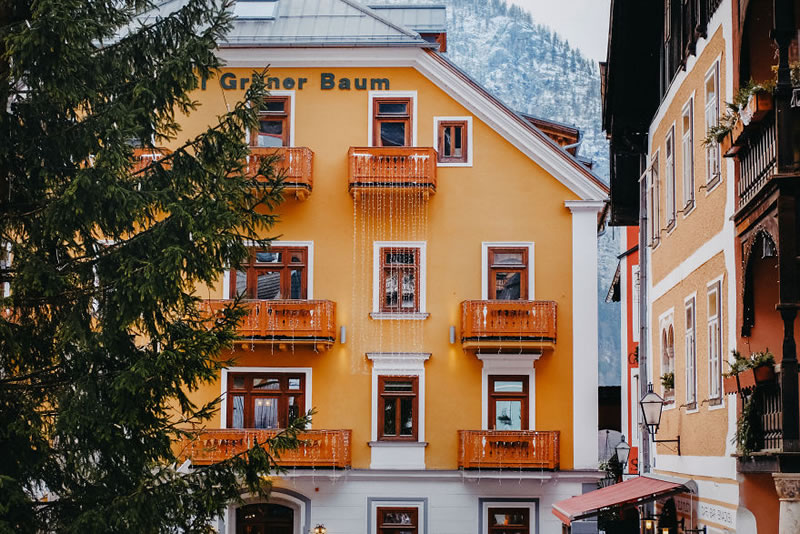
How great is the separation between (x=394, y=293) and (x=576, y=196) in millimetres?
4968

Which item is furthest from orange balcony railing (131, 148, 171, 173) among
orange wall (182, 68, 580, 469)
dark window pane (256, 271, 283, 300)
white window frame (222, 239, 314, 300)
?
orange wall (182, 68, 580, 469)

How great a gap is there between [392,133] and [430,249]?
9.82ft

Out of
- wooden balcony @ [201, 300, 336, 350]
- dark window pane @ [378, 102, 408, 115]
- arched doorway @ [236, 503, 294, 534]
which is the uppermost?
dark window pane @ [378, 102, 408, 115]

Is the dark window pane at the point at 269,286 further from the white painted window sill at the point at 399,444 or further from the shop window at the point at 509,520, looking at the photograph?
the shop window at the point at 509,520

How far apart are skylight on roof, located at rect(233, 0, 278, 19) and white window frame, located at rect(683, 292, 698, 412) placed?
655 inches

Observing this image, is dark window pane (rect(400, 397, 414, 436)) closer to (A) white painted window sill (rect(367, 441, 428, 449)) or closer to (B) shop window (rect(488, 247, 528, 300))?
(A) white painted window sill (rect(367, 441, 428, 449))

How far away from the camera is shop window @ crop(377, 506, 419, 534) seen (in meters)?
29.4

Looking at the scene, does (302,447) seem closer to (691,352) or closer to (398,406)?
(398,406)

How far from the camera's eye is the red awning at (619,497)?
17.9 m

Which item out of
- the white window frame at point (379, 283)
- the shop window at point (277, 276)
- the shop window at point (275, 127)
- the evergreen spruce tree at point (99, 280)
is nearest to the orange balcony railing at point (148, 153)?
the evergreen spruce tree at point (99, 280)

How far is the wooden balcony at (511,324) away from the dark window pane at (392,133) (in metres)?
4.46

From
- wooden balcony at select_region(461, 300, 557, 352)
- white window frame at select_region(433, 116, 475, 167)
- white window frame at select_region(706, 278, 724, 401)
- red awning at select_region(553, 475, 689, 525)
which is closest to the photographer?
white window frame at select_region(706, 278, 724, 401)

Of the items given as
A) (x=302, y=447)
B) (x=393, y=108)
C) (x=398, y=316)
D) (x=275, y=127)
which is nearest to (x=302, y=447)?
(x=302, y=447)

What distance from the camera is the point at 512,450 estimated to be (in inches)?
1141
